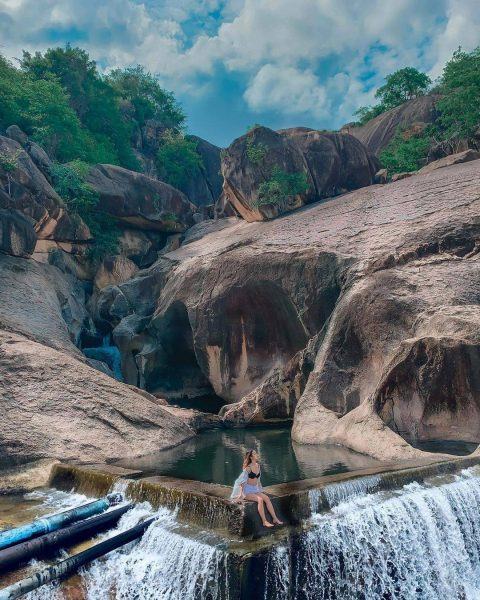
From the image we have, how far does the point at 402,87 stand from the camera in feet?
143

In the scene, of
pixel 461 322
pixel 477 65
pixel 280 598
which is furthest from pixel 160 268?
pixel 280 598

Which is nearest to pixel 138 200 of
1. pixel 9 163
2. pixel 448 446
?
pixel 9 163

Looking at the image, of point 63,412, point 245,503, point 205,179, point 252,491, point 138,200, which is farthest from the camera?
point 205,179

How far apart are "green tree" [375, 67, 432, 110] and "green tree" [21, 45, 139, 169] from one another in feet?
69.4

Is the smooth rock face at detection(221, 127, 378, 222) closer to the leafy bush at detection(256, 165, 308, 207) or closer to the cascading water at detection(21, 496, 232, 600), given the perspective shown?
the leafy bush at detection(256, 165, 308, 207)

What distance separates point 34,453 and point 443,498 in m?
8.69

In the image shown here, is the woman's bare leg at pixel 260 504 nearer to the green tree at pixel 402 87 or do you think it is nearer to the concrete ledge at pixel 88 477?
the concrete ledge at pixel 88 477

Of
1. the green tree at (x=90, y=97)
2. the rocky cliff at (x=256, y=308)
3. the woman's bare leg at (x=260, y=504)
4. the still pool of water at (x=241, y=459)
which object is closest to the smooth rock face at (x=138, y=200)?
the rocky cliff at (x=256, y=308)

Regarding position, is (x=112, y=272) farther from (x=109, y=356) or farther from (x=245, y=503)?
(x=245, y=503)

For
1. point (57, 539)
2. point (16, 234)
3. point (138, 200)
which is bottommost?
point (57, 539)

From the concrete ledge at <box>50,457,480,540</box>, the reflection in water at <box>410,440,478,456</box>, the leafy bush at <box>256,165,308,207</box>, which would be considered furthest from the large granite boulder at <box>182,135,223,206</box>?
the concrete ledge at <box>50,457,480,540</box>

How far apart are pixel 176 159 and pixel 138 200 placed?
13.0 meters

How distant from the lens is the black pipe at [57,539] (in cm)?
723

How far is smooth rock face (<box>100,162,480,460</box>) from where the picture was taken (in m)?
13.7
